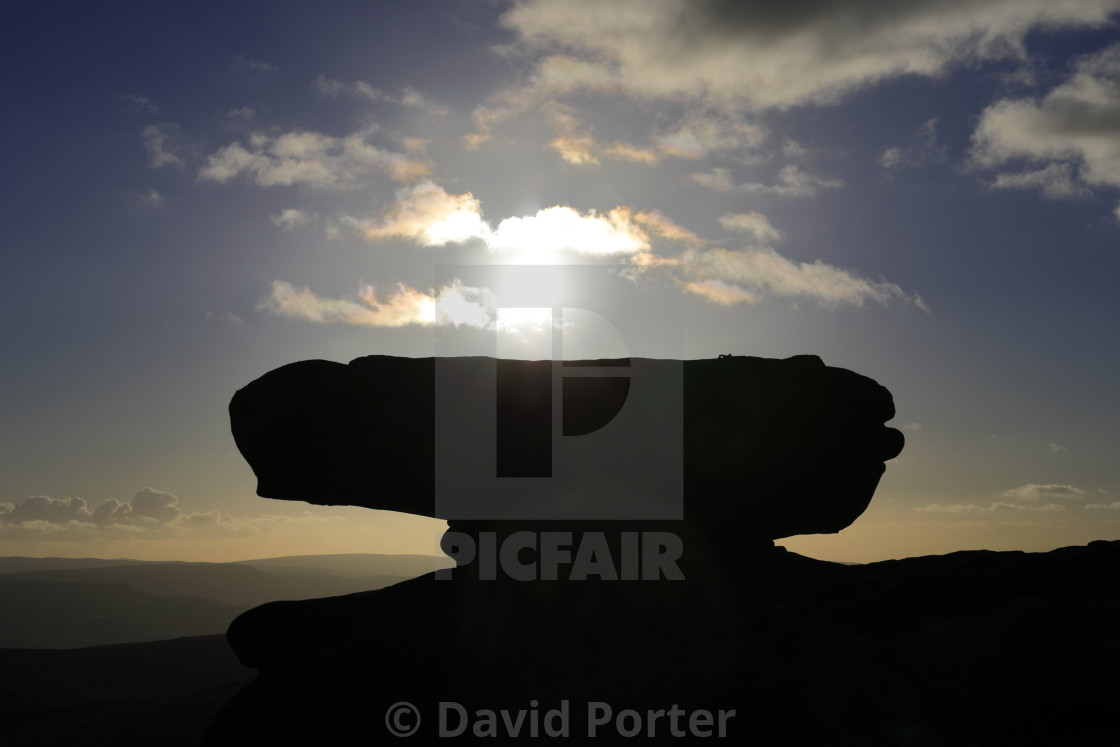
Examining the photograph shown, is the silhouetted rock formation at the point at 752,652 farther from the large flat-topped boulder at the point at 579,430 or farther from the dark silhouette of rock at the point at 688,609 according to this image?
the large flat-topped boulder at the point at 579,430

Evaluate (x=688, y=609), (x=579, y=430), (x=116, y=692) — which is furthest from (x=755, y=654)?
(x=116, y=692)

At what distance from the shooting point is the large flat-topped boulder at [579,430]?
16.1m

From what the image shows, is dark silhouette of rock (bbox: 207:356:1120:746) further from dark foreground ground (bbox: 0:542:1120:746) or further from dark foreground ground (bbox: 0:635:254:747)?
dark foreground ground (bbox: 0:635:254:747)

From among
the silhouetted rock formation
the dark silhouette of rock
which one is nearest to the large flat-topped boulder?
the dark silhouette of rock

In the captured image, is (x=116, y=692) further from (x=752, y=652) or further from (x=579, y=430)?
(x=752, y=652)

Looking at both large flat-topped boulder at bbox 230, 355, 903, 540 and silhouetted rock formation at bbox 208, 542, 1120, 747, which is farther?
large flat-topped boulder at bbox 230, 355, 903, 540

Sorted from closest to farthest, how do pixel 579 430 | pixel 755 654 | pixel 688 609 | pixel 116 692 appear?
pixel 755 654
pixel 688 609
pixel 579 430
pixel 116 692

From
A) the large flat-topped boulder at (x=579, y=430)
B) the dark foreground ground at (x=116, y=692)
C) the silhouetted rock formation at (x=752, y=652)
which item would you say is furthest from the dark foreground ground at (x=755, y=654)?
the dark foreground ground at (x=116, y=692)

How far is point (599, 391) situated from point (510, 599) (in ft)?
A: 15.5

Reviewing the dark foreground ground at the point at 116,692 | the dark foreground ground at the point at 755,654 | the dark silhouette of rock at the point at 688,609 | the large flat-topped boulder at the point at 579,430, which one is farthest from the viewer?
the dark foreground ground at the point at 116,692

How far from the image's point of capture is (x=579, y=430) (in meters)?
16.1

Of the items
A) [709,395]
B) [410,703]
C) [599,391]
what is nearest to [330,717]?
[410,703]

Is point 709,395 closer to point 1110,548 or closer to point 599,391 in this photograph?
point 599,391

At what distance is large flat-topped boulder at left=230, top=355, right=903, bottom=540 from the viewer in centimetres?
1608
